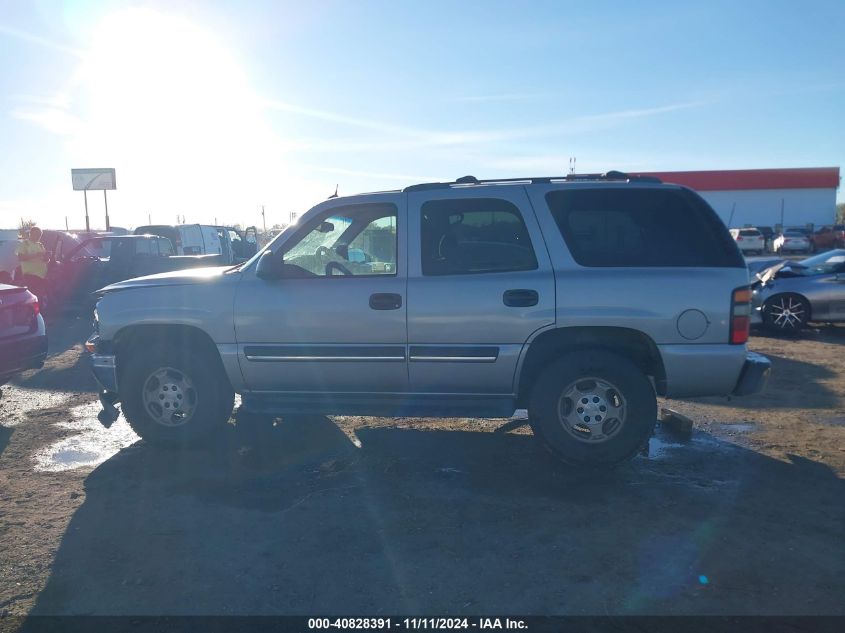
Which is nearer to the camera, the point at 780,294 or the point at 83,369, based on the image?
the point at 83,369

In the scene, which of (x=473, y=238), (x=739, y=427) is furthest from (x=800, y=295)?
(x=473, y=238)

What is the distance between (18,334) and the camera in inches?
287

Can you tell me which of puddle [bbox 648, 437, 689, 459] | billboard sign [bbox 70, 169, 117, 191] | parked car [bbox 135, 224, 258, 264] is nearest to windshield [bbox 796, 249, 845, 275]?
puddle [bbox 648, 437, 689, 459]

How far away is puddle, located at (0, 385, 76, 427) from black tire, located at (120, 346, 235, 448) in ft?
6.35

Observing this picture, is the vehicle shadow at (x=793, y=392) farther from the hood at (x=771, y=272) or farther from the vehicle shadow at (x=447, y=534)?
the hood at (x=771, y=272)

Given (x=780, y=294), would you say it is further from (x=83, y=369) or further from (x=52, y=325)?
(x=52, y=325)

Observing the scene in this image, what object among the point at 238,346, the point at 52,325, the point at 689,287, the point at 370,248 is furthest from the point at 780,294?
the point at 52,325

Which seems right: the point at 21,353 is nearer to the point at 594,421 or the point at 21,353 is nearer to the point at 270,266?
the point at 270,266

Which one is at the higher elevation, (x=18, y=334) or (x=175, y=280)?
(x=175, y=280)

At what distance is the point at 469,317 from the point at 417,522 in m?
1.54

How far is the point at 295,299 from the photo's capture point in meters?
5.59

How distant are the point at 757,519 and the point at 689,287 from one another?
1.59 m

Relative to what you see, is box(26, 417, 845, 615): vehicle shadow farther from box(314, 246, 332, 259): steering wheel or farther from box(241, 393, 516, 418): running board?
box(314, 246, 332, 259): steering wheel

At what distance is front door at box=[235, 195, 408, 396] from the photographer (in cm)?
547
